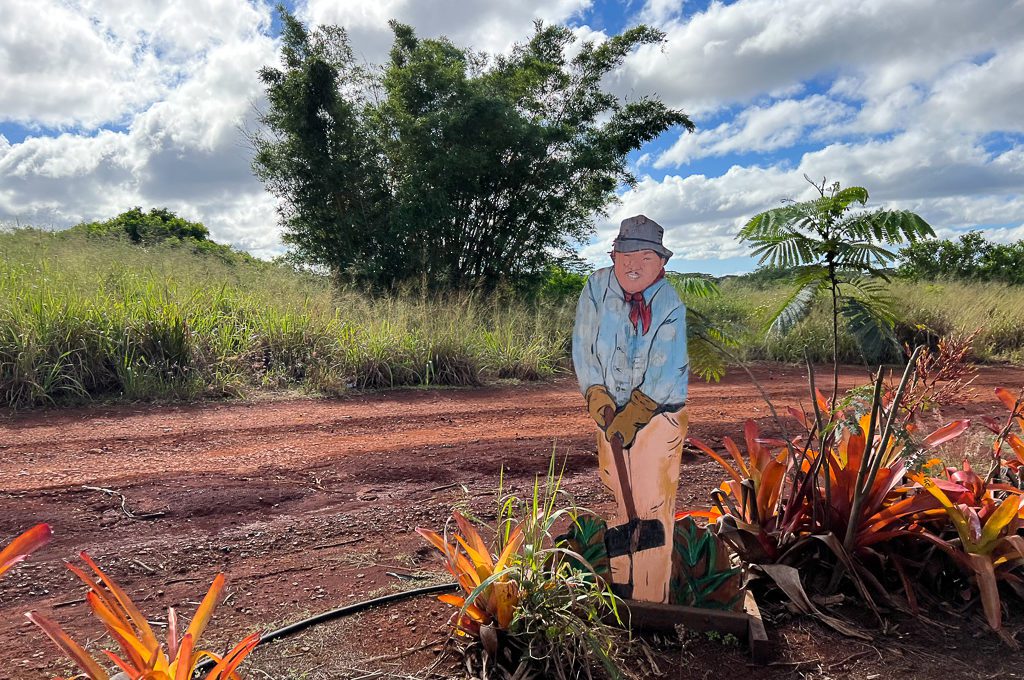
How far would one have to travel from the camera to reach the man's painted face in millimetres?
2102

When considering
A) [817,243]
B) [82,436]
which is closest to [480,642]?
[817,243]

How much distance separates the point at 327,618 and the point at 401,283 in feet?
27.6

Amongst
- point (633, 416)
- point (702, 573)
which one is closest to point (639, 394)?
point (633, 416)

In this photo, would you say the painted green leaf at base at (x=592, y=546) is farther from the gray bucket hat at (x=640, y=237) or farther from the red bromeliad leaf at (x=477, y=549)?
the gray bucket hat at (x=640, y=237)

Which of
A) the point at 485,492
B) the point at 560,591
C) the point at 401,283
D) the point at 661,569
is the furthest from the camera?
the point at 401,283

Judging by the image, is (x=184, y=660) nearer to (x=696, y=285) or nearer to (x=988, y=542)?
(x=696, y=285)

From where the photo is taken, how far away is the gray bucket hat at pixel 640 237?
6.91 feet

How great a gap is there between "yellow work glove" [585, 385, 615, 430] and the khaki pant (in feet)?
0.18

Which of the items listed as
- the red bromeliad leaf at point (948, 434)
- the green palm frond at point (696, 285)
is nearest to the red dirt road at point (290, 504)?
the red bromeliad leaf at point (948, 434)

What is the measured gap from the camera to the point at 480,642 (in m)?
2.01

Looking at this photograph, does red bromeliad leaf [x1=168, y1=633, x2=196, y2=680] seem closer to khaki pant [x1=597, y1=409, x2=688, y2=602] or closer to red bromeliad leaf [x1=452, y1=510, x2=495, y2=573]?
red bromeliad leaf [x1=452, y1=510, x2=495, y2=573]

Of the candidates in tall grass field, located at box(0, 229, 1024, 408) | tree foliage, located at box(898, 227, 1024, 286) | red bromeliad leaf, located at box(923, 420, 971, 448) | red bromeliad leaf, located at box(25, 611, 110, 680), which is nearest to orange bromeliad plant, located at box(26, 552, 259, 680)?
red bromeliad leaf, located at box(25, 611, 110, 680)

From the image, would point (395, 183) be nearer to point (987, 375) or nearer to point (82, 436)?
point (82, 436)

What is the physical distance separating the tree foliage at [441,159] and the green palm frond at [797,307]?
8.34m
